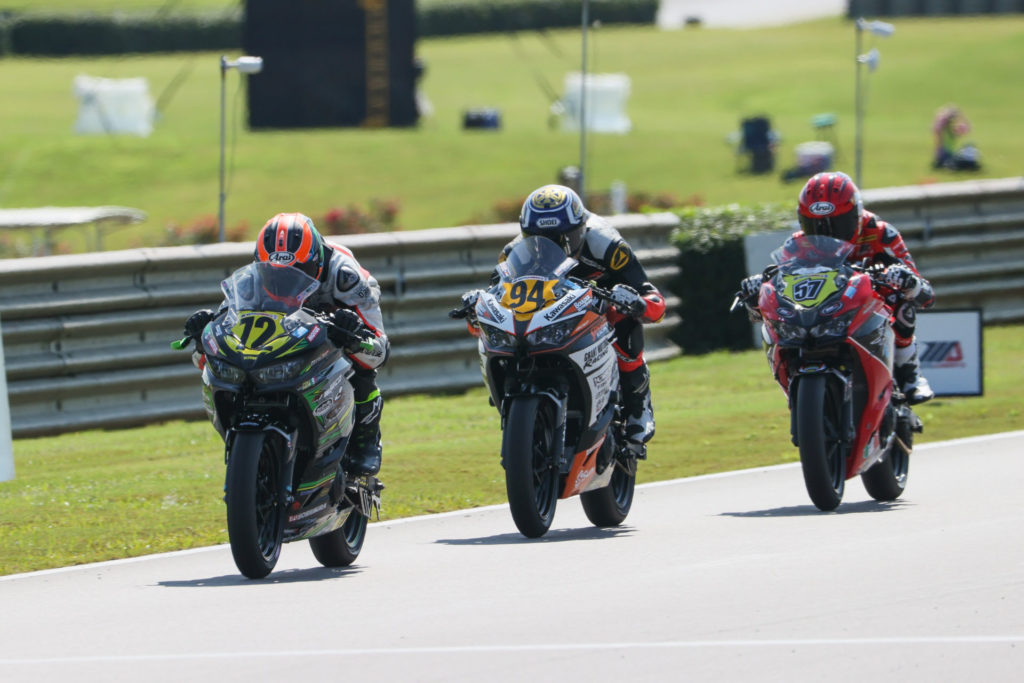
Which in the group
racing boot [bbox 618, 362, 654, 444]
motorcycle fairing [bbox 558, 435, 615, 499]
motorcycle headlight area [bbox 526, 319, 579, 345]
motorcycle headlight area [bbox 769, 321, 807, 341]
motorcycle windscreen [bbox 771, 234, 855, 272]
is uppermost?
motorcycle windscreen [bbox 771, 234, 855, 272]

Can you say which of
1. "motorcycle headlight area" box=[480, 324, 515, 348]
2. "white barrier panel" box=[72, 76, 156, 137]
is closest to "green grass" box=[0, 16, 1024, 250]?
"white barrier panel" box=[72, 76, 156, 137]

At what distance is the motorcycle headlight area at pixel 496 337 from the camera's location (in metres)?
9.21

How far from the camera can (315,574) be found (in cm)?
870

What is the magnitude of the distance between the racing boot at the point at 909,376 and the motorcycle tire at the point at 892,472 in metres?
0.23

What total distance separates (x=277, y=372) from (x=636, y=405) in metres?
2.56

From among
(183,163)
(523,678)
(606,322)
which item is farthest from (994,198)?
(183,163)

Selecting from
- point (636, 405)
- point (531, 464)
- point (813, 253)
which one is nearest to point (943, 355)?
point (813, 253)

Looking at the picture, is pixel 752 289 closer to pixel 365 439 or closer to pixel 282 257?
pixel 365 439

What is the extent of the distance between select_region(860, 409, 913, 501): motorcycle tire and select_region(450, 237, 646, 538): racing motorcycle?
165cm

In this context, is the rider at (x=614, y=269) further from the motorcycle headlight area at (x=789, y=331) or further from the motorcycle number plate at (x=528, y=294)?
the motorcycle headlight area at (x=789, y=331)

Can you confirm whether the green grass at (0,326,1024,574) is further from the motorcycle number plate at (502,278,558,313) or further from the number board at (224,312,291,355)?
the motorcycle number plate at (502,278,558,313)

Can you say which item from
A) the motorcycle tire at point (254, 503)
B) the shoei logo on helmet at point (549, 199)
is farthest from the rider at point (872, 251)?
the motorcycle tire at point (254, 503)

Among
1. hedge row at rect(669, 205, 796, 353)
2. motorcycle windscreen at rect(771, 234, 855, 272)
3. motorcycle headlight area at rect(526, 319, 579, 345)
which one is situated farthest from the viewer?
hedge row at rect(669, 205, 796, 353)

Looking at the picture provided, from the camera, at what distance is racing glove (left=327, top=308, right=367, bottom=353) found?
853 centimetres
